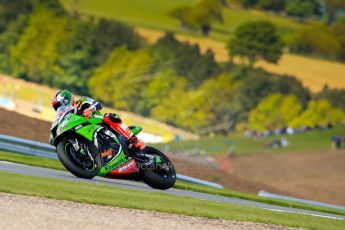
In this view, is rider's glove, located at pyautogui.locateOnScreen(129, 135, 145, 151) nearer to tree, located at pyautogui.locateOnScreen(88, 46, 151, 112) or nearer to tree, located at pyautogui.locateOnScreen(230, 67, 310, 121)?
tree, located at pyautogui.locateOnScreen(88, 46, 151, 112)

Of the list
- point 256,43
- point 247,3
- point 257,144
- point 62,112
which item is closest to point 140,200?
point 62,112

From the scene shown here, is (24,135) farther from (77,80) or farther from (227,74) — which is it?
(227,74)

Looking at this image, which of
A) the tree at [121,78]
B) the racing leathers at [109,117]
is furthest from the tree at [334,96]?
the racing leathers at [109,117]

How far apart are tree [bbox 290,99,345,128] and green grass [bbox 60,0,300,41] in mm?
29031

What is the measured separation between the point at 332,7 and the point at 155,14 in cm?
4350

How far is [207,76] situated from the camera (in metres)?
118

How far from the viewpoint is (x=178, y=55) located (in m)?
A: 118

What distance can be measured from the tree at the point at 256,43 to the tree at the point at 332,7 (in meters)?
33.8

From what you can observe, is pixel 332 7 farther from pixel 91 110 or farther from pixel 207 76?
pixel 91 110

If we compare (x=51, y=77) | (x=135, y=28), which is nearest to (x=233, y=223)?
(x=51, y=77)

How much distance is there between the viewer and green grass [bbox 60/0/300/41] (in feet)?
448

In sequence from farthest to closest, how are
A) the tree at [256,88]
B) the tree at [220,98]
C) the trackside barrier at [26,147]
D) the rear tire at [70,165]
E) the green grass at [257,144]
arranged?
the tree at [256,88], the tree at [220,98], the green grass at [257,144], the trackside barrier at [26,147], the rear tire at [70,165]

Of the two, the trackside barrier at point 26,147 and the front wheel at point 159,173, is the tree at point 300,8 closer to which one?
the trackside barrier at point 26,147

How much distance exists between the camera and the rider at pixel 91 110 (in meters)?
19.9
